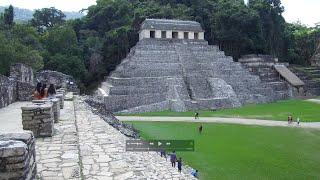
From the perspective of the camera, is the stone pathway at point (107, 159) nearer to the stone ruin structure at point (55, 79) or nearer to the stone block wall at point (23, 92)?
the stone block wall at point (23, 92)

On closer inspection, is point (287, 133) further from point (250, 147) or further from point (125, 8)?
point (125, 8)

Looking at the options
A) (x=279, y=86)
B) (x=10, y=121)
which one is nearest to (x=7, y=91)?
(x=10, y=121)

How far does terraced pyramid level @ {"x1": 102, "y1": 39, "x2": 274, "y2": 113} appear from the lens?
33344 millimetres

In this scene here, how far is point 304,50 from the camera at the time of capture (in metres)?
62.4

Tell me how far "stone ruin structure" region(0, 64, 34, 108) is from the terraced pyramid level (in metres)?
10.5

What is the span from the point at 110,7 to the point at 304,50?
30.4m

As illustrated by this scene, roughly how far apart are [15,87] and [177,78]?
59.4 ft

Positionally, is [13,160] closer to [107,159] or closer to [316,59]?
[107,159]

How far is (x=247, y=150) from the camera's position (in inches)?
713

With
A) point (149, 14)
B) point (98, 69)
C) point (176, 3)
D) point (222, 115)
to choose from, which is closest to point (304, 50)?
point (176, 3)

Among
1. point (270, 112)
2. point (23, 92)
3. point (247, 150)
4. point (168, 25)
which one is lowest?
point (247, 150)

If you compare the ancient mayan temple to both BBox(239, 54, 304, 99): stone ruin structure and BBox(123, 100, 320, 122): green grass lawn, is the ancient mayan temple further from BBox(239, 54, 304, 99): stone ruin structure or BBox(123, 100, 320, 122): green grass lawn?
BBox(239, 54, 304, 99): stone ruin structure

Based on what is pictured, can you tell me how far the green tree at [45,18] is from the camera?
210ft

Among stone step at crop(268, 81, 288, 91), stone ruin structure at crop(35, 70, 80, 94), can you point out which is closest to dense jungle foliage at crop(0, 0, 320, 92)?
stone step at crop(268, 81, 288, 91)
